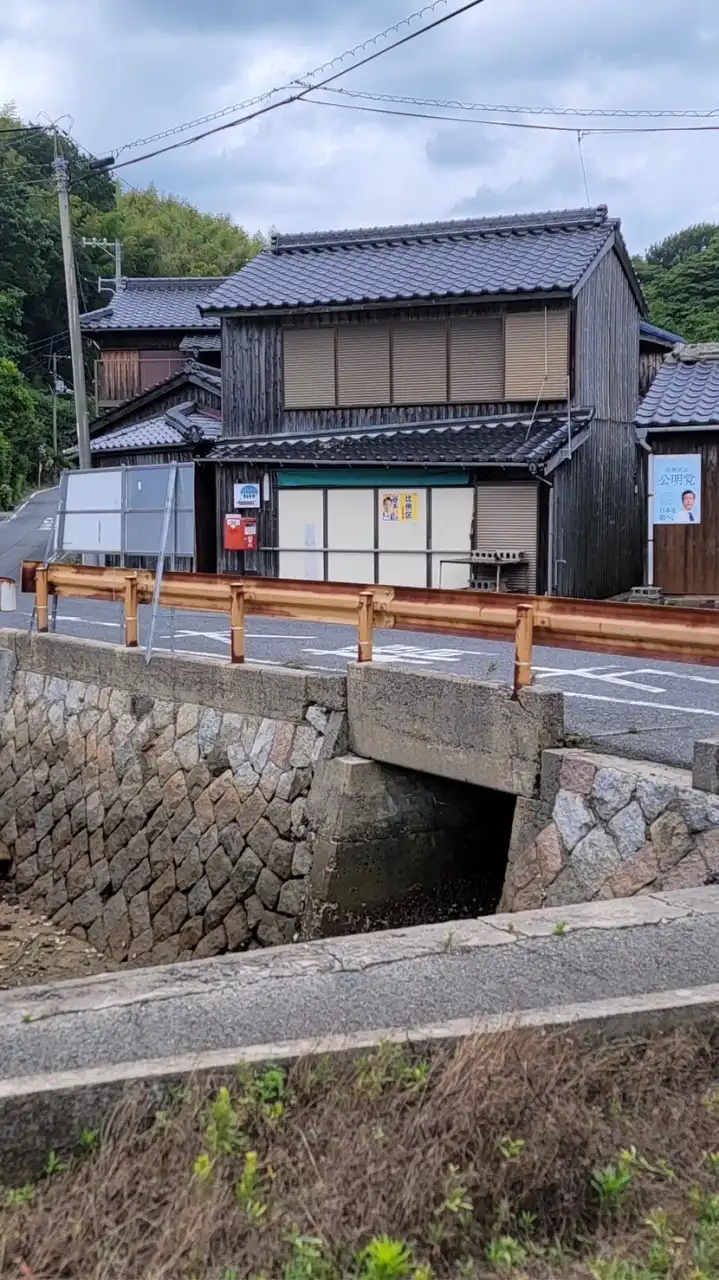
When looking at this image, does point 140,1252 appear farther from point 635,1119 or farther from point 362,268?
point 362,268

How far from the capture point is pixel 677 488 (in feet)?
56.6

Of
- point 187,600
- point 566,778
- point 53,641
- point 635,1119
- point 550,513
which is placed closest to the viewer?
point 635,1119

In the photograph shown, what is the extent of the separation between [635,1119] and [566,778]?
272 cm

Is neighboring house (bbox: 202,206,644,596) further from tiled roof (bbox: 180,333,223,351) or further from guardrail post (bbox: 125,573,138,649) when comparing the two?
guardrail post (bbox: 125,573,138,649)

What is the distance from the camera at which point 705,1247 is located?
2.72m

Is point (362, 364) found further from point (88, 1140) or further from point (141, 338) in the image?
point (88, 1140)

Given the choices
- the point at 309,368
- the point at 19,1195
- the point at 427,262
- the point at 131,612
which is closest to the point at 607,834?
the point at 19,1195

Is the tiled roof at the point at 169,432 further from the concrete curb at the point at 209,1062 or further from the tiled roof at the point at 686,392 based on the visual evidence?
the concrete curb at the point at 209,1062

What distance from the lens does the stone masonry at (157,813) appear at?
759cm

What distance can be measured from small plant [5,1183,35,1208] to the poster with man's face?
626 inches

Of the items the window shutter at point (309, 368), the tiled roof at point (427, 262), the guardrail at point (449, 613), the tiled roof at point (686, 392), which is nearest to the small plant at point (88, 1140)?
the guardrail at point (449, 613)

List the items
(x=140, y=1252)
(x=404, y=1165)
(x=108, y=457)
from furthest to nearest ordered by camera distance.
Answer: (x=108, y=457), (x=404, y=1165), (x=140, y=1252)

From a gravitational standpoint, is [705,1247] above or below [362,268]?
below

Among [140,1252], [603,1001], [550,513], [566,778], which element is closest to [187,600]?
[566,778]
